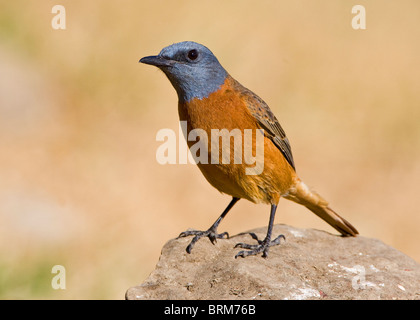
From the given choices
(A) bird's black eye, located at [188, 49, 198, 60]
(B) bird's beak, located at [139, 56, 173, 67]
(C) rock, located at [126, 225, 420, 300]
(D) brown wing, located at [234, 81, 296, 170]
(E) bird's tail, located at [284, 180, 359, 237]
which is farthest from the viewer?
(E) bird's tail, located at [284, 180, 359, 237]

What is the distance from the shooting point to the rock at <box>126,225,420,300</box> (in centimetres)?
607

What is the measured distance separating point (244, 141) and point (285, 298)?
1.73 m

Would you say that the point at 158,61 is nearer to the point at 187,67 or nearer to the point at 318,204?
the point at 187,67

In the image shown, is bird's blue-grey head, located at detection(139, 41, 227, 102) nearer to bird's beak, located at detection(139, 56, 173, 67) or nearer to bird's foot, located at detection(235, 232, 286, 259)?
bird's beak, located at detection(139, 56, 173, 67)

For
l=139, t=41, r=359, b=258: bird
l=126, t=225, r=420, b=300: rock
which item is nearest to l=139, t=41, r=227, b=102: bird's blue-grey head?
l=139, t=41, r=359, b=258: bird

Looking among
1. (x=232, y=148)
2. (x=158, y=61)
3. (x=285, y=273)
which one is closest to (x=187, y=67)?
(x=158, y=61)

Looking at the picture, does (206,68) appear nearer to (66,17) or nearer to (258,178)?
(258,178)

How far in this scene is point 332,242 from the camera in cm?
778

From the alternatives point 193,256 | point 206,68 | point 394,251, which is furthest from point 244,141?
point 394,251

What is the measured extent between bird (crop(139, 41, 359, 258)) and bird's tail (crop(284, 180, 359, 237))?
48 centimetres

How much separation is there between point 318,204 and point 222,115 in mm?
2082

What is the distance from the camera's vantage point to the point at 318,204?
813 cm

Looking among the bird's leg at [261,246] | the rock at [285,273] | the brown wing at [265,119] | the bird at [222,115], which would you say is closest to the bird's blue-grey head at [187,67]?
the bird at [222,115]

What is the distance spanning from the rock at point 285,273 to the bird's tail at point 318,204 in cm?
46
